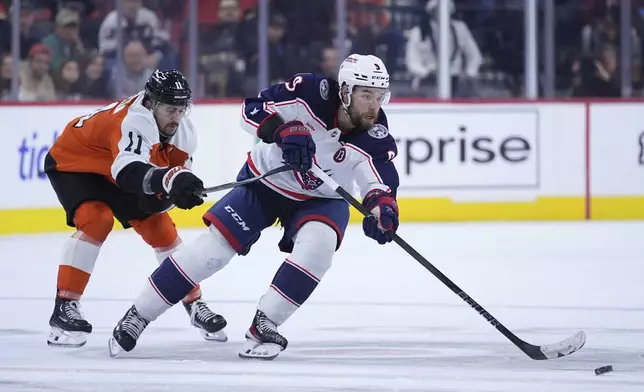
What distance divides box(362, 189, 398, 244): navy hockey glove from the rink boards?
14.3ft

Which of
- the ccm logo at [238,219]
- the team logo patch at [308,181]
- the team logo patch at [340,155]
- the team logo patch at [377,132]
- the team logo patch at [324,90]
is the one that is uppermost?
the team logo patch at [324,90]

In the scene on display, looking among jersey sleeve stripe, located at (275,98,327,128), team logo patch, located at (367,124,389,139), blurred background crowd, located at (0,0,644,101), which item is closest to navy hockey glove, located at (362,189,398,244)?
team logo patch, located at (367,124,389,139)

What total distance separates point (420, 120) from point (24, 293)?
3.77 metres

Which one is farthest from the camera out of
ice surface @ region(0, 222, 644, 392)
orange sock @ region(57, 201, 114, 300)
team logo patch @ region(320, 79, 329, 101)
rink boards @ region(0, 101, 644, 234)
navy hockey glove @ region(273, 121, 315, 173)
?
rink boards @ region(0, 101, 644, 234)

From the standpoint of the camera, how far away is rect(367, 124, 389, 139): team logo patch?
3.85 metres

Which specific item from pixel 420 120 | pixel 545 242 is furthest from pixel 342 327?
pixel 420 120

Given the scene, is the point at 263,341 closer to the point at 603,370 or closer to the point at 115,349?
the point at 115,349

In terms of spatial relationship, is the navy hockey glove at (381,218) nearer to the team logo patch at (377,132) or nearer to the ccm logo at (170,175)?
the team logo patch at (377,132)

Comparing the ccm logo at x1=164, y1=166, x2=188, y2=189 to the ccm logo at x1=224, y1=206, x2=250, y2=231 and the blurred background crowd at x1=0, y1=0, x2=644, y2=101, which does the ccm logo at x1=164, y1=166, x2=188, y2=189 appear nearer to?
the ccm logo at x1=224, y1=206, x2=250, y2=231

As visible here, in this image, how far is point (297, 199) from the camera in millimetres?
3928

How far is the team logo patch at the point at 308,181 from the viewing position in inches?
152

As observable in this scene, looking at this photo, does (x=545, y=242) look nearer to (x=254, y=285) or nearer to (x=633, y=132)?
(x=633, y=132)

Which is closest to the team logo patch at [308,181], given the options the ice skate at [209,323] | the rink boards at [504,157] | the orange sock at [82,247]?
the ice skate at [209,323]

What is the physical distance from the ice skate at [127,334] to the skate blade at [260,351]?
12.4 inches
